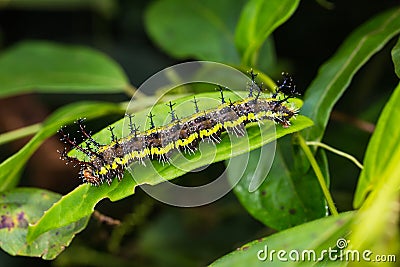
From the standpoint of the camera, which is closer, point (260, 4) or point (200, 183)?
point (260, 4)

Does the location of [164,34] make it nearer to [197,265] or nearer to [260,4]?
[260,4]

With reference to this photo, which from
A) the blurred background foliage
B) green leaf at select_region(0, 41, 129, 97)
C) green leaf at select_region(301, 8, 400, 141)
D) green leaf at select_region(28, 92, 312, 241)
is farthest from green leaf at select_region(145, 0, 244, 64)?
green leaf at select_region(28, 92, 312, 241)

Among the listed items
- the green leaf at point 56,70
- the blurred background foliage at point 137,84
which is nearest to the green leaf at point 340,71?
the blurred background foliage at point 137,84

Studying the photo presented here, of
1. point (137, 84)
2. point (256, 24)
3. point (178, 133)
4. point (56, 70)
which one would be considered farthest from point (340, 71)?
point (137, 84)

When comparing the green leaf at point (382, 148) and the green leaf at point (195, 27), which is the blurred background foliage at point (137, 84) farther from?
the green leaf at point (382, 148)

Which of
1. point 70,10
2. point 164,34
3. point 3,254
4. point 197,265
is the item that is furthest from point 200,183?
point 70,10

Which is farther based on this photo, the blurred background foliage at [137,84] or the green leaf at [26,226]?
the blurred background foliage at [137,84]
